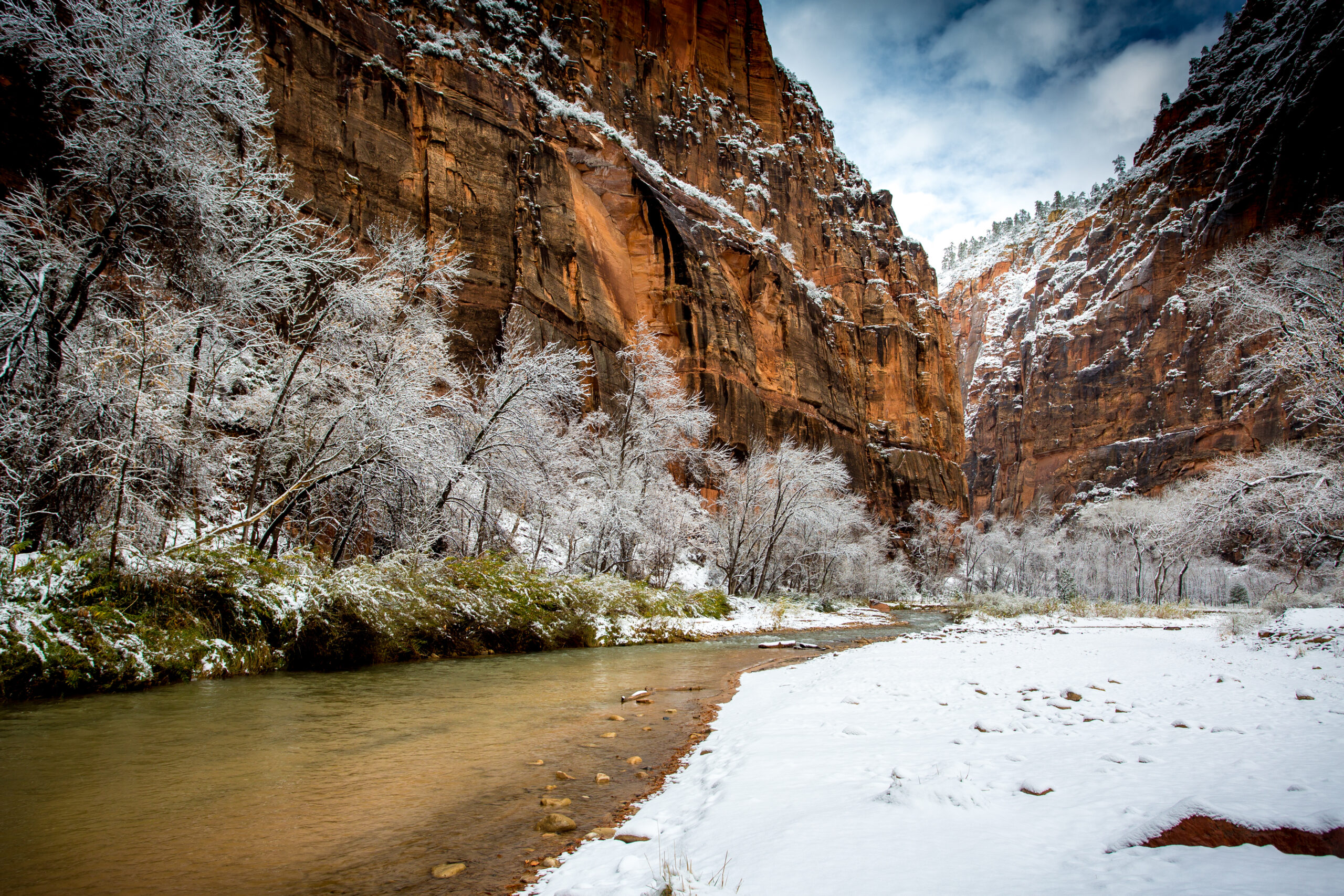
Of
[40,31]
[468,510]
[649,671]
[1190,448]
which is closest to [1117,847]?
[649,671]

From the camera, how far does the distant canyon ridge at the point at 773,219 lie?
32.4 metres

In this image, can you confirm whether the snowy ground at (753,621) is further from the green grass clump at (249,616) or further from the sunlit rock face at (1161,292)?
the sunlit rock face at (1161,292)

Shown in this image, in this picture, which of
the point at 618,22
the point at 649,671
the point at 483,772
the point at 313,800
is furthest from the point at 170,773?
the point at 618,22

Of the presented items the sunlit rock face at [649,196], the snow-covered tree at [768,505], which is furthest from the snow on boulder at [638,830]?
the sunlit rock face at [649,196]

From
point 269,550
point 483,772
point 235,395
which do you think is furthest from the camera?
point 235,395

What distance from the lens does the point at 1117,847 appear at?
7.73 ft

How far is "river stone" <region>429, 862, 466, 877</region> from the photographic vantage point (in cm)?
331

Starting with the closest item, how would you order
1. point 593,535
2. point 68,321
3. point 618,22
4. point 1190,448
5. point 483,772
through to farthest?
point 483,772
point 68,321
point 593,535
point 618,22
point 1190,448

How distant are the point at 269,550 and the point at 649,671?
27.1 feet

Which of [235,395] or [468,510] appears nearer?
[235,395]

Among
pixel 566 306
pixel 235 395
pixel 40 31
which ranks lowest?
pixel 235 395

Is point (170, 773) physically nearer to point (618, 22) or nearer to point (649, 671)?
point (649, 671)

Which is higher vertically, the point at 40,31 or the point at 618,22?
the point at 618,22

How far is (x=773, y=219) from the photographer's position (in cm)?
6544
